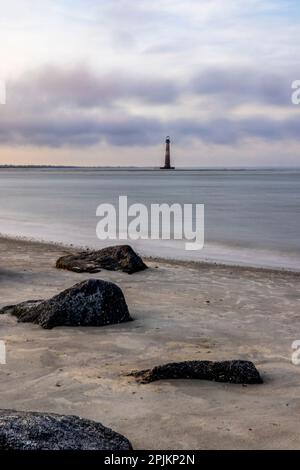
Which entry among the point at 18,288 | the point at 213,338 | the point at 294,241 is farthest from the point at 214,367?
the point at 294,241

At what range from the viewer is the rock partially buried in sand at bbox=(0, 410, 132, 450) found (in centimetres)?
361

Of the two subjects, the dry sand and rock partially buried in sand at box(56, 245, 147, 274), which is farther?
rock partially buried in sand at box(56, 245, 147, 274)

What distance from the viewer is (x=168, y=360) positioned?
672 cm

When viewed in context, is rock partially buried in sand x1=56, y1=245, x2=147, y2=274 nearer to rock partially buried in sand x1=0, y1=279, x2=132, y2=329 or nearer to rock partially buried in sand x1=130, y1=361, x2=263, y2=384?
rock partially buried in sand x1=0, y1=279, x2=132, y2=329

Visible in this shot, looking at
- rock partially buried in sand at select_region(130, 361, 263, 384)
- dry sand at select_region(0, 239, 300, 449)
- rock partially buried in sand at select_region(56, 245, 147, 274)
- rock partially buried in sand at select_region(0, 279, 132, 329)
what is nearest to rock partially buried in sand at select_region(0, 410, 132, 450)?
dry sand at select_region(0, 239, 300, 449)

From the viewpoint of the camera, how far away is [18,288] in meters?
10.6

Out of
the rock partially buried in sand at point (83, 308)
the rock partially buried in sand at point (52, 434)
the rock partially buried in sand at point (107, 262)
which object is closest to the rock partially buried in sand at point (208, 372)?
the rock partially buried in sand at point (52, 434)

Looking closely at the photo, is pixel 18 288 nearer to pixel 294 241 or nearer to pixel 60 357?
pixel 60 357

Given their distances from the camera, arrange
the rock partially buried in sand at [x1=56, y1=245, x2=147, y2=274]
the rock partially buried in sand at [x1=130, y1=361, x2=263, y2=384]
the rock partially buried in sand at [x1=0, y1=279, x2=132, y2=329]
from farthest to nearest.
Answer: the rock partially buried in sand at [x1=56, y1=245, x2=147, y2=274] → the rock partially buried in sand at [x1=0, y1=279, x2=132, y2=329] → the rock partially buried in sand at [x1=130, y1=361, x2=263, y2=384]

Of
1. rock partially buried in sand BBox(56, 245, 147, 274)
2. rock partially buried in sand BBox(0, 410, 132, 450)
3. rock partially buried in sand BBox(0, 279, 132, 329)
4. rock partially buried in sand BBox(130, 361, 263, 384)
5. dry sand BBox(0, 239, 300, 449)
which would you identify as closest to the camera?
rock partially buried in sand BBox(0, 410, 132, 450)

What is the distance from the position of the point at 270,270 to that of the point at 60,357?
9021 millimetres

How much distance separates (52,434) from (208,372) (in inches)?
102

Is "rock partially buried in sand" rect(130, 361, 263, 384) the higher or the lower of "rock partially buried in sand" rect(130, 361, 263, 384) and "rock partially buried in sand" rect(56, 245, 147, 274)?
the lower

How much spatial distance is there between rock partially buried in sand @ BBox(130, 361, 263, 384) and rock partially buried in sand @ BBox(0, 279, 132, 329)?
210cm
